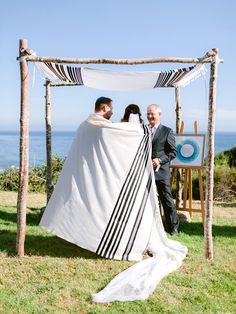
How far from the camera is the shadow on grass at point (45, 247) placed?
5631 millimetres

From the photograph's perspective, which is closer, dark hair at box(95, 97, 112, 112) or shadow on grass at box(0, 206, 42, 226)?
dark hair at box(95, 97, 112, 112)

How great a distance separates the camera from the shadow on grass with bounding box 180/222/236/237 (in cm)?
725

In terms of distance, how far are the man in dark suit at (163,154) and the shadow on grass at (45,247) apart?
1694 millimetres

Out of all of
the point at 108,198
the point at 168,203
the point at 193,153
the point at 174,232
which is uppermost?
the point at 193,153

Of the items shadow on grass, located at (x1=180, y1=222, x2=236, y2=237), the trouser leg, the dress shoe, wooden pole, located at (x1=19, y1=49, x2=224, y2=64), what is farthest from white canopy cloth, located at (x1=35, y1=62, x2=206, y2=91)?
shadow on grass, located at (x1=180, y1=222, x2=236, y2=237)

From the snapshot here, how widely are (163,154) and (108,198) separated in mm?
1705

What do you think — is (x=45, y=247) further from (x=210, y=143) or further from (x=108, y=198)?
(x=210, y=143)

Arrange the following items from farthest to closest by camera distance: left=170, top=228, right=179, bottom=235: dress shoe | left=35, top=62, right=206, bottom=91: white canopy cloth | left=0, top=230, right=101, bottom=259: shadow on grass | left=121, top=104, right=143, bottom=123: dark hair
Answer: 1. left=170, top=228, right=179, bottom=235: dress shoe
2. left=121, top=104, right=143, bottom=123: dark hair
3. left=35, top=62, right=206, bottom=91: white canopy cloth
4. left=0, top=230, right=101, bottom=259: shadow on grass

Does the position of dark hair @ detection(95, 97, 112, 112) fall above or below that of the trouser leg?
above

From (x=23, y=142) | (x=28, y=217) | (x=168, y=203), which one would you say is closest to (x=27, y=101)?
(x=23, y=142)

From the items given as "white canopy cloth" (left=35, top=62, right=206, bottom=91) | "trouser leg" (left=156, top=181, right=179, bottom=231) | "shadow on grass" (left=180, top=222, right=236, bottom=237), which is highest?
"white canopy cloth" (left=35, top=62, right=206, bottom=91)

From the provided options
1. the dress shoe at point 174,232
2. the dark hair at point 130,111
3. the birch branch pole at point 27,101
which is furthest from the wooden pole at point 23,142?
the dress shoe at point 174,232

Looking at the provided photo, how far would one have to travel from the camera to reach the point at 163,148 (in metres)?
6.88

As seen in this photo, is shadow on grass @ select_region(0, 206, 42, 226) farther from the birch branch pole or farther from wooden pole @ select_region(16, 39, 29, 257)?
the birch branch pole
